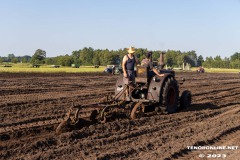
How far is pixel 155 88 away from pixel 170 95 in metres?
0.89

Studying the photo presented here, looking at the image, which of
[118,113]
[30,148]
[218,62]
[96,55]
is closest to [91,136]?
[30,148]

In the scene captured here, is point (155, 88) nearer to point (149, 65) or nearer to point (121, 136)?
point (149, 65)

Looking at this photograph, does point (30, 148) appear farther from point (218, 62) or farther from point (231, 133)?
point (218, 62)

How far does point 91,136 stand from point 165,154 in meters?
1.64

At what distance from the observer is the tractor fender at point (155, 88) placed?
9.77 metres

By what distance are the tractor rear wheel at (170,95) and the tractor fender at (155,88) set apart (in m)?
0.17

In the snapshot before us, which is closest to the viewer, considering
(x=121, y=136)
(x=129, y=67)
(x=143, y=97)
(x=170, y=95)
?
(x=121, y=136)

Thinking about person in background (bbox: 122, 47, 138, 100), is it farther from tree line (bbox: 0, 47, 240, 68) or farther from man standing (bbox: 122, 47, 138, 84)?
tree line (bbox: 0, 47, 240, 68)

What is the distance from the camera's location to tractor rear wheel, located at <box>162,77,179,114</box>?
32.5 feet

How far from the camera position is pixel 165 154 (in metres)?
6.09

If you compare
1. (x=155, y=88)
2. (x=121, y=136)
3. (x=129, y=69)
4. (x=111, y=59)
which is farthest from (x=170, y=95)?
(x=111, y=59)

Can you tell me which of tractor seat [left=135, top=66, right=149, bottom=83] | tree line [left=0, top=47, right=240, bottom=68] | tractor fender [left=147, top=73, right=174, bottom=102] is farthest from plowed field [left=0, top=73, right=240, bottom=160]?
tree line [left=0, top=47, right=240, bottom=68]

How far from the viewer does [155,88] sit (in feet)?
32.2

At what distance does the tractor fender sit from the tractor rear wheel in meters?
0.17
